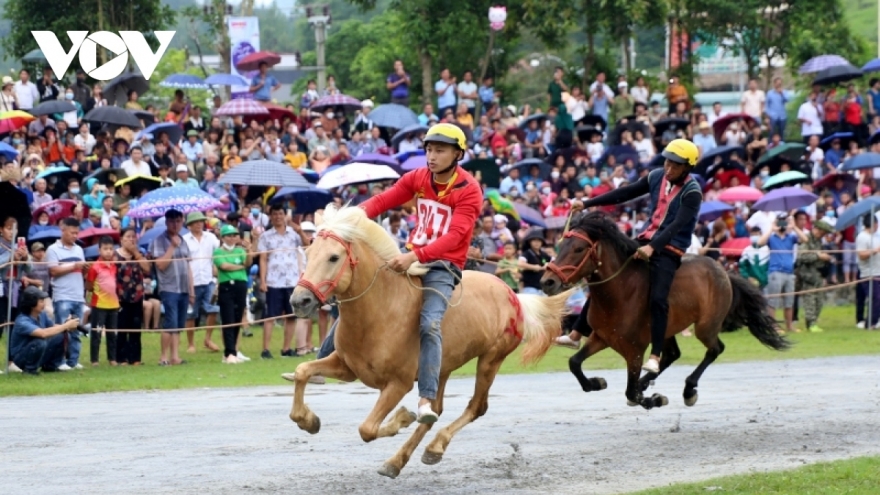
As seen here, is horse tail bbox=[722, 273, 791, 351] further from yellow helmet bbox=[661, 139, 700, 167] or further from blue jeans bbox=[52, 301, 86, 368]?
blue jeans bbox=[52, 301, 86, 368]

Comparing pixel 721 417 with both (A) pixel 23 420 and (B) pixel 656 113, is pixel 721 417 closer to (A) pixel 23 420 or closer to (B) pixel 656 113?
(A) pixel 23 420

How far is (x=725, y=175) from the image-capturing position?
26922 mm

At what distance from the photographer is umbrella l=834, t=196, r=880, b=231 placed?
24531 mm

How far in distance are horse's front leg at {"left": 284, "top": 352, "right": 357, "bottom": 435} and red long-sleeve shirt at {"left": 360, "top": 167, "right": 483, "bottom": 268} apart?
A: 1025 mm

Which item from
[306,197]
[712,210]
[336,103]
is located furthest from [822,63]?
[306,197]

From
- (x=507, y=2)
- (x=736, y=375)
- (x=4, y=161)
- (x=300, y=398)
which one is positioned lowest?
(x=736, y=375)

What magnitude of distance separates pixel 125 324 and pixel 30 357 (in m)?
1.89

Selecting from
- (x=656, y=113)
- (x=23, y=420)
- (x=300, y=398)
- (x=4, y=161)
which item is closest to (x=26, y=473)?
(x=300, y=398)

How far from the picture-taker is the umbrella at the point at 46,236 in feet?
61.3

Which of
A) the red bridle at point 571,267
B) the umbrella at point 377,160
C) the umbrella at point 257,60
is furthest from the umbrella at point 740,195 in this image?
the red bridle at point 571,267

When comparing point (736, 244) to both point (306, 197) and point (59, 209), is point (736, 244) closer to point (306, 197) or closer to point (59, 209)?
point (306, 197)

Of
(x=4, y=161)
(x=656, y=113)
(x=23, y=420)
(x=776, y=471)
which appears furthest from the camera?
(x=656, y=113)

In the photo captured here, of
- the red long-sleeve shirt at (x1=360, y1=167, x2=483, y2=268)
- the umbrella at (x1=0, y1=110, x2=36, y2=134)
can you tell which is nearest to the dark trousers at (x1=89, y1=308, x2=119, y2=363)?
the umbrella at (x1=0, y1=110, x2=36, y2=134)

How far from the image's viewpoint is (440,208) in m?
10.6
